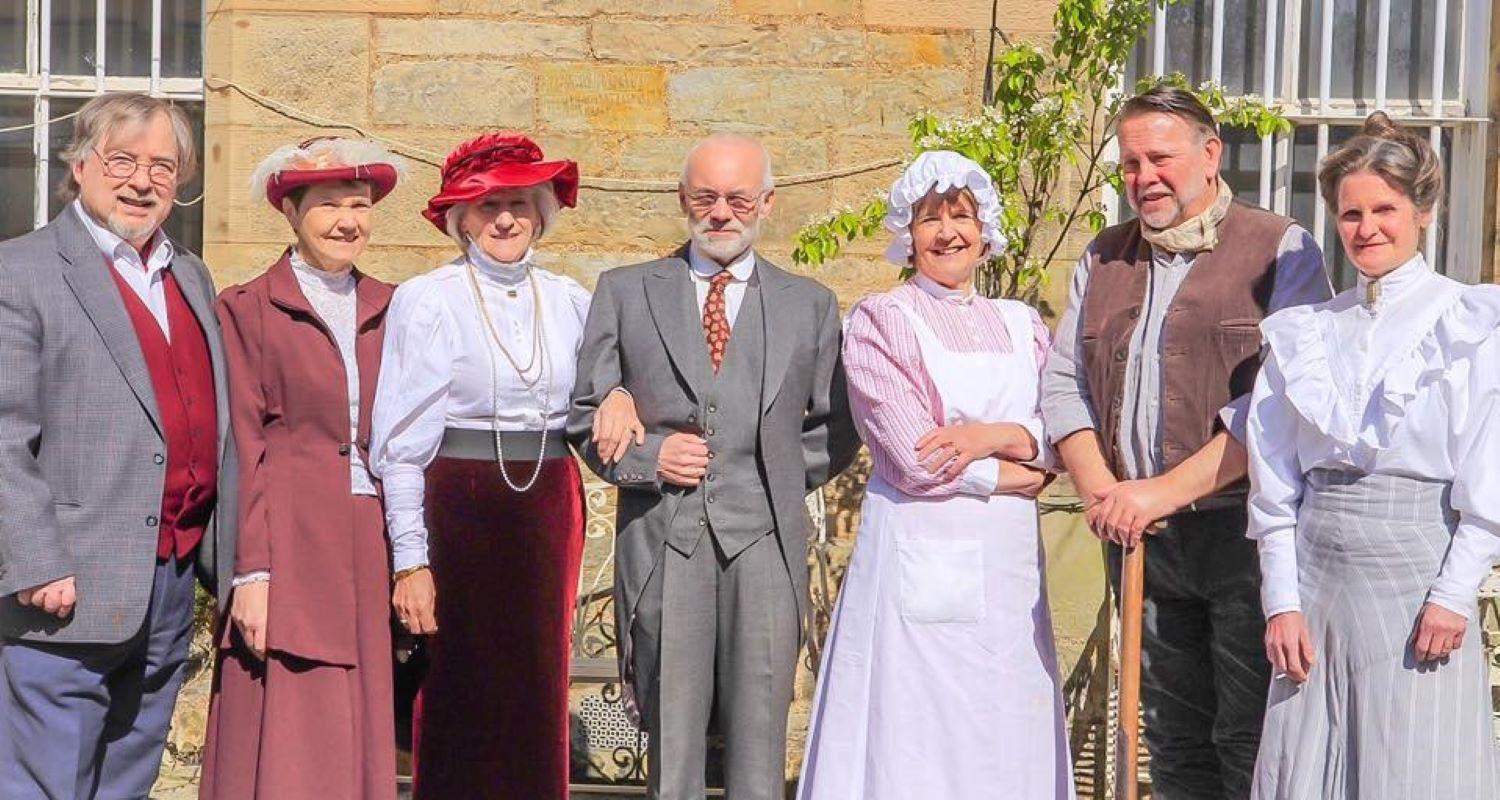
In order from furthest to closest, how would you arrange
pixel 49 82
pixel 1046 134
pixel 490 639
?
1. pixel 49 82
2. pixel 1046 134
3. pixel 490 639

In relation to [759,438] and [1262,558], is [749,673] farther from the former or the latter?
[1262,558]

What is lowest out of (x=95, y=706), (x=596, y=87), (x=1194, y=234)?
(x=95, y=706)

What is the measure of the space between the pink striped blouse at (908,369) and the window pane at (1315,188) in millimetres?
2720

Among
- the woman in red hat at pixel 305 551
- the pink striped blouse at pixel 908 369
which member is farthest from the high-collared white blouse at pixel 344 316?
the pink striped blouse at pixel 908 369

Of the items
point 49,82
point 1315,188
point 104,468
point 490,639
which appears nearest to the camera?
point 104,468

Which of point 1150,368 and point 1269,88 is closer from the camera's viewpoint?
point 1150,368

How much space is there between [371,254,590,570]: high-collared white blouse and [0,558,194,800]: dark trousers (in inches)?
20.9

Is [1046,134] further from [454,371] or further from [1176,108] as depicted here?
[454,371]

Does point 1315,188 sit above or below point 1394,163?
above

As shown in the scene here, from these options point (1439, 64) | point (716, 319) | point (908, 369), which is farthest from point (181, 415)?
point (1439, 64)

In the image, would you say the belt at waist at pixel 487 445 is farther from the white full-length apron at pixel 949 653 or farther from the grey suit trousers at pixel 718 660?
the white full-length apron at pixel 949 653

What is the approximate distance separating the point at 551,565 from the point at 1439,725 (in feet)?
6.29

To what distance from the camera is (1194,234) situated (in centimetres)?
392

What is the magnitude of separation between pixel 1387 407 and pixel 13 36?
16.3 feet
